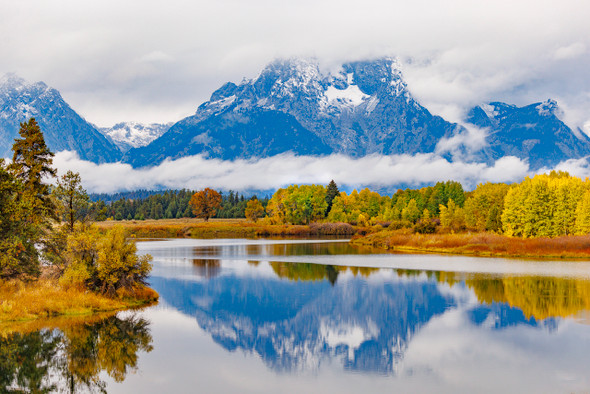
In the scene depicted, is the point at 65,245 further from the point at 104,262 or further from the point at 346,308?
the point at 346,308

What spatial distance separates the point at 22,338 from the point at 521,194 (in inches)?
3621

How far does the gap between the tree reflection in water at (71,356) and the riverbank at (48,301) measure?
2.66 metres

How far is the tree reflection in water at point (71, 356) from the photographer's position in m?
25.1

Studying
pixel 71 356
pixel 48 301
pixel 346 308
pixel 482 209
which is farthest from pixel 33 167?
pixel 482 209

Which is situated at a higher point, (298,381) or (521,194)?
(521,194)

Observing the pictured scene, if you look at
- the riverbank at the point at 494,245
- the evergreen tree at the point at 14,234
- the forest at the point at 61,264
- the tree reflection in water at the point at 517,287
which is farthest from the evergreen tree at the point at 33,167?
the riverbank at the point at 494,245

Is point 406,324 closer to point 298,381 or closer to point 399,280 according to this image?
point 298,381

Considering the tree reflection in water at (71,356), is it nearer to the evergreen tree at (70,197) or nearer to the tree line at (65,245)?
the tree line at (65,245)

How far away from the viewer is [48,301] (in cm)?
3612

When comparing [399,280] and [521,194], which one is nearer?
[399,280]

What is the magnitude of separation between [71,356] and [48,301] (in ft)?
28.5

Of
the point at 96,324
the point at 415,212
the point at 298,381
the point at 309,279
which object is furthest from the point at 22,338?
the point at 415,212

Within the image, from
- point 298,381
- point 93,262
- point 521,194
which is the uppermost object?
point 521,194

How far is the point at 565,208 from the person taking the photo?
101m
